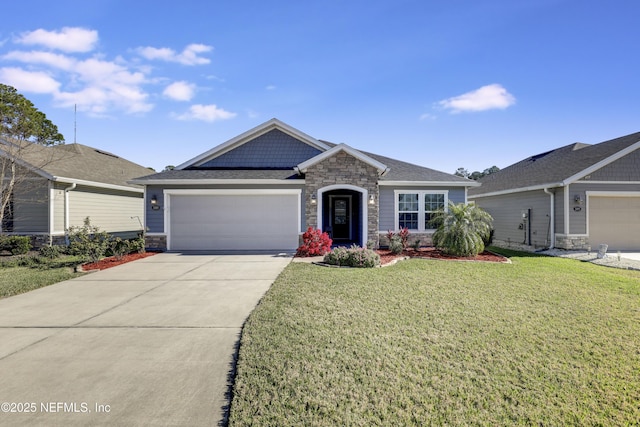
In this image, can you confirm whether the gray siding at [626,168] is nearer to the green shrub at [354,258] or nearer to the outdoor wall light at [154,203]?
the green shrub at [354,258]

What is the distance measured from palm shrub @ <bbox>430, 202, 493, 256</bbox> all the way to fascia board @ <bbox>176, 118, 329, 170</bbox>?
250 inches

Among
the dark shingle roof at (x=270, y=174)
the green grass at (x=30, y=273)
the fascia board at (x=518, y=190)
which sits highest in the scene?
the dark shingle roof at (x=270, y=174)

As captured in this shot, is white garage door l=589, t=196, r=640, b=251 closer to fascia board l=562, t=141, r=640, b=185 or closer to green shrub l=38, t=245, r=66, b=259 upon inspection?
fascia board l=562, t=141, r=640, b=185

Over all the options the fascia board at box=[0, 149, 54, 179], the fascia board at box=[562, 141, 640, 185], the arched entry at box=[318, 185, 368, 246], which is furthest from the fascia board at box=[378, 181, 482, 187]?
the fascia board at box=[0, 149, 54, 179]

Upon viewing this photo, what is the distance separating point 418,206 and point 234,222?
25.3ft

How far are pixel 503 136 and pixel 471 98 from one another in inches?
181

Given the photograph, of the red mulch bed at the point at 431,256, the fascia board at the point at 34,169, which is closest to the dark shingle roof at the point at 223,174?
the fascia board at the point at 34,169

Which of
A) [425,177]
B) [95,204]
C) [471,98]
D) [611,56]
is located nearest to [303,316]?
[425,177]

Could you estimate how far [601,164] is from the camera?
12039mm

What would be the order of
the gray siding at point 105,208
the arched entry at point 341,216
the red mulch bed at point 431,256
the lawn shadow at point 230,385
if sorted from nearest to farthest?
the lawn shadow at point 230,385, the red mulch bed at point 431,256, the gray siding at point 105,208, the arched entry at point 341,216

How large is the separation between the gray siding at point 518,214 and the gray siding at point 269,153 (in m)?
10.2

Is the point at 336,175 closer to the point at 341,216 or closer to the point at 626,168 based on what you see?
the point at 341,216

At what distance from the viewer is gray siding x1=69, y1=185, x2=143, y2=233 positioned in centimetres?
1301

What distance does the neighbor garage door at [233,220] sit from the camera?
40.2ft
